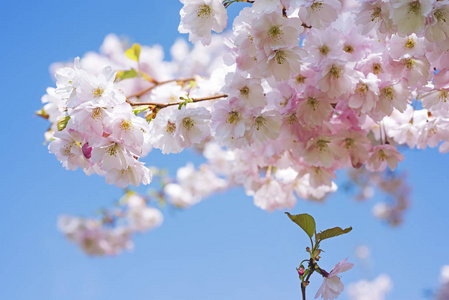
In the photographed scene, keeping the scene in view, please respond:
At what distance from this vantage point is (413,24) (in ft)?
3.26

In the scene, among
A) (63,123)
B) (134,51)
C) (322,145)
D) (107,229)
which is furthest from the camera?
(107,229)

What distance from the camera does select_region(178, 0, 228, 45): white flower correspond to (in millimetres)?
1195

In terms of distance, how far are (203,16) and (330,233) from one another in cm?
72

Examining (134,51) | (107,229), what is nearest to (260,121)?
(134,51)

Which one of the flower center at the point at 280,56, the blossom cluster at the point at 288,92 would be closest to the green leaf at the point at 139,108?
the blossom cluster at the point at 288,92

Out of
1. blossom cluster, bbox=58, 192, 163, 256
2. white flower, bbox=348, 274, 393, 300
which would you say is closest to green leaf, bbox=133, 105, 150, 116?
blossom cluster, bbox=58, 192, 163, 256

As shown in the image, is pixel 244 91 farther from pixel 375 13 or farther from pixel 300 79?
pixel 375 13

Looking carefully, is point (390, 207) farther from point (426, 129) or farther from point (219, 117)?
point (219, 117)

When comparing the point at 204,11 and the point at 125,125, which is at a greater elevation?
the point at 204,11

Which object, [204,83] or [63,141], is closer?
[63,141]

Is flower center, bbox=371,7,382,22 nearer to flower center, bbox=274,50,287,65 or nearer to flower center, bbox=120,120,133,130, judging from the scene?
flower center, bbox=274,50,287,65

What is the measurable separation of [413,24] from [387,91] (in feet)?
1.03

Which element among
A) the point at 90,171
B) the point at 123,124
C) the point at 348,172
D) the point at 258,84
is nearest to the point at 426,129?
the point at 258,84

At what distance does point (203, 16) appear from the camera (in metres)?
1.21
